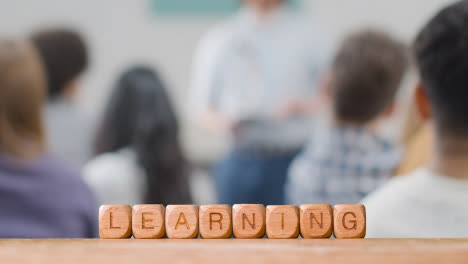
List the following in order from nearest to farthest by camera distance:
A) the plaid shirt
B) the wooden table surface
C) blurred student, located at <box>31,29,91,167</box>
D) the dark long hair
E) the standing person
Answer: the wooden table surface, the plaid shirt, the dark long hair, blurred student, located at <box>31,29,91,167</box>, the standing person

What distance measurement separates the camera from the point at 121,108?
2.34 metres

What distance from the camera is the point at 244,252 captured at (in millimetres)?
728

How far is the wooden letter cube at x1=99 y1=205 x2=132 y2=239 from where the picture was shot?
2.63 ft

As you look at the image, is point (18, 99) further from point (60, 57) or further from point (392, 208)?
point (60, 57)

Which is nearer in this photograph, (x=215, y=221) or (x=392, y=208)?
(x=215, y=221)

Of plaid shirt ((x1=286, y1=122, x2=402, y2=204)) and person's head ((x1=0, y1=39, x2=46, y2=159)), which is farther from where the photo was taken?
plaid shirt ((x1=286, y1=122, x2=402, y2=204))

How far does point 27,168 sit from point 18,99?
0.16 metres

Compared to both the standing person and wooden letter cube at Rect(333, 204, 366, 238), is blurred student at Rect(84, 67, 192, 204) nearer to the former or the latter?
the standing person

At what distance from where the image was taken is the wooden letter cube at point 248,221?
80cm

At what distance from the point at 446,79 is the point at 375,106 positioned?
0.86 m

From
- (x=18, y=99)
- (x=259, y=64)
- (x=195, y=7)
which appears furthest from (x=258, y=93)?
(x=195, y=7)

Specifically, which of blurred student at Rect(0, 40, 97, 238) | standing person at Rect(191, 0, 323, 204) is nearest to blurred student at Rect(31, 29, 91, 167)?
standing person at Rect(191, 0, 323, 204)

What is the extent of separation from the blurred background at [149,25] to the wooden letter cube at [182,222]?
425cm

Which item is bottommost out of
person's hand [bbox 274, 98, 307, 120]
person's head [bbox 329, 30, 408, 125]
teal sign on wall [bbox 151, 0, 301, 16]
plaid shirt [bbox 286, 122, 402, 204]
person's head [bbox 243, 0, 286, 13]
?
plaid shirt [bbox 286, 122, 402, 204]
